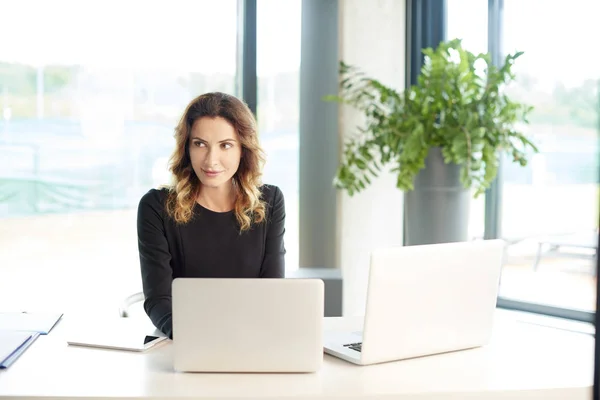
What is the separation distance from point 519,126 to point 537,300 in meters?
1.08

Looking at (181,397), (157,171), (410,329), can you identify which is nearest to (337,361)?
(410,329)

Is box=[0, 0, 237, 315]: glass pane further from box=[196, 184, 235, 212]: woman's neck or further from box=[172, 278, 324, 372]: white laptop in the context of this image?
box=[172, 278, 324, 372]: white laptop

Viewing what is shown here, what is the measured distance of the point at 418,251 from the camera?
197cm

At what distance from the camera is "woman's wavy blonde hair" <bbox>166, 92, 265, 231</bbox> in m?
2.70

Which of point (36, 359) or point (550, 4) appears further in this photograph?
point (550, 4)

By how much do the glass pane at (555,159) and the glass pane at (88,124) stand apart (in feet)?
6.10

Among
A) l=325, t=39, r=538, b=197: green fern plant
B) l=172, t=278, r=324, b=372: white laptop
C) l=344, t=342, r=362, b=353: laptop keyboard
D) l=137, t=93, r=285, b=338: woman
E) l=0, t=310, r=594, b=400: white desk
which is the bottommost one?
l=0, t=310, r=594, b=400: white desk

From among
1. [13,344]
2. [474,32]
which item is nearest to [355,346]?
[13,344]

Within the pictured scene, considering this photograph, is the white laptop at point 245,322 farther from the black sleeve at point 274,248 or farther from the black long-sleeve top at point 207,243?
the black sleeve at point 274,248

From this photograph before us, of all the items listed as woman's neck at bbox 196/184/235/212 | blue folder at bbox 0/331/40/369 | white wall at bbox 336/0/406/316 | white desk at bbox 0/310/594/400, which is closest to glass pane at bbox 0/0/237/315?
white wall at bbox 336/0/406/316

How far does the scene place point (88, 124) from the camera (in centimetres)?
450

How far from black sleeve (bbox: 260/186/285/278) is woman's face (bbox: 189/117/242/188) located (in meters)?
0.26

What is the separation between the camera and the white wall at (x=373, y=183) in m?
4.82

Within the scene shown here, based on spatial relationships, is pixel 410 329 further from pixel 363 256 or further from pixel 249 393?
pixel 363 256
